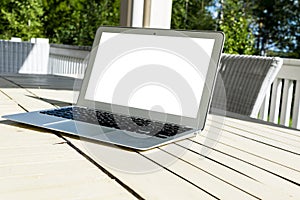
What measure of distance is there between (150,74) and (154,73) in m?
0.01

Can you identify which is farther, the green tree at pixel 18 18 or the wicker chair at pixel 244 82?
the green tree at pixel 18 18

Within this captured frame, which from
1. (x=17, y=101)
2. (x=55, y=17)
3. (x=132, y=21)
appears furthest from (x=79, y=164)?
(x=55, y=17)

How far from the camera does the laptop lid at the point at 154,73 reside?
35.9 inches

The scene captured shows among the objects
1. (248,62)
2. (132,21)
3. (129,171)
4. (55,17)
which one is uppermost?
(55,17)

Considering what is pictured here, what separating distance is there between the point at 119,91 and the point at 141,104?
0.08 meters

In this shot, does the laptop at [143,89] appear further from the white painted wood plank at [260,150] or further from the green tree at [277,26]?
the green tree at [277,26]

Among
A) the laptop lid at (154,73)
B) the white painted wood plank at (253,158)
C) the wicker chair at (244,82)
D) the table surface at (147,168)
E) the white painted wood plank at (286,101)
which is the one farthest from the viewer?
the white painted wood plank at (286,101)

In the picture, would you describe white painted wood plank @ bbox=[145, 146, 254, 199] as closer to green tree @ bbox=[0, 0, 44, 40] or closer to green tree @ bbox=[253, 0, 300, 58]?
green tree @ bbox=[0, 0, 44, 40]

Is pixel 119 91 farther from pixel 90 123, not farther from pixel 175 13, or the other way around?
pixel 175 13

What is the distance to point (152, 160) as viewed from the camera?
68 centimetres

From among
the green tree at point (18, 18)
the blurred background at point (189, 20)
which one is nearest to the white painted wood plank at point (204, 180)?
the blurred background at point (189, 20)

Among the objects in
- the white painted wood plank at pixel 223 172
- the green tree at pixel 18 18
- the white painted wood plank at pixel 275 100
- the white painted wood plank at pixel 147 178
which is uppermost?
the green tree at pixel 18 18

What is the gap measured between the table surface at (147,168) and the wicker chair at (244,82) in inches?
28.4

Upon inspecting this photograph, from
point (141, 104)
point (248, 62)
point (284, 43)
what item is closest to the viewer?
point (141, 104)
